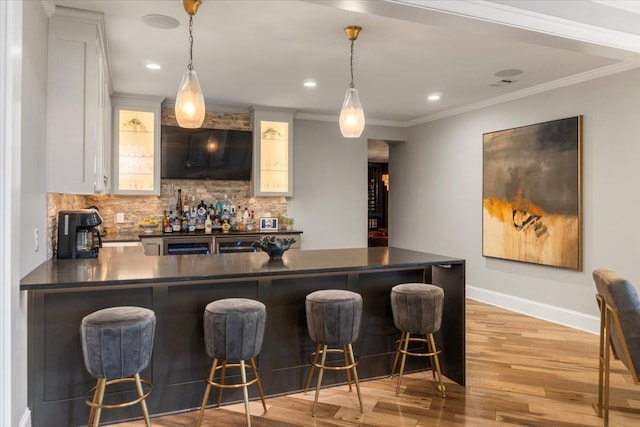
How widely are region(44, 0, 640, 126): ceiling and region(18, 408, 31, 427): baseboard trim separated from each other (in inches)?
101

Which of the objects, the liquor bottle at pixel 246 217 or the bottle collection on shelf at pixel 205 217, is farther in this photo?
the liquor bottle at pixel 246 217

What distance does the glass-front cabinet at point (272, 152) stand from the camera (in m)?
6.12

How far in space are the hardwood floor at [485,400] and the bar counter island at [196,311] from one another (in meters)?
0.14

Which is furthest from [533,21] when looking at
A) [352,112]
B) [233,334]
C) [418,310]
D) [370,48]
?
[233,334]

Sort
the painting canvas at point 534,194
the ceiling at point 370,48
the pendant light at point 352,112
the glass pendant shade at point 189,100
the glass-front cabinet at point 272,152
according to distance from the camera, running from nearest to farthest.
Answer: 1. the ceiling at point 370,48
2. the glass pendant shade at point 189,100
3. the pendant light at point 352,112
4. the painting canvas at point 534,194
5. the glass-front cabinet at point 272,152

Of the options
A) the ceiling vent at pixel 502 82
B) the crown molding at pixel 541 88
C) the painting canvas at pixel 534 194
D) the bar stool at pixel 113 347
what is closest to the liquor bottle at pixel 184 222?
the bar stool at pixel 113 347

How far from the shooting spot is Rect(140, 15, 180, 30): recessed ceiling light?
3.20 m

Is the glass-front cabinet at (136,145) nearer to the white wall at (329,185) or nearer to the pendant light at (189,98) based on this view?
the white wall at (329,185)

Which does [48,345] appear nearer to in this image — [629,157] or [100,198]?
[100,198]

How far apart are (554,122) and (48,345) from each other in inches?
203

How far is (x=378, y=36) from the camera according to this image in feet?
11.7

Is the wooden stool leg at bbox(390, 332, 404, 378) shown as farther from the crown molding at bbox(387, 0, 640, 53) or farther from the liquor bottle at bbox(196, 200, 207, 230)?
the liquor bottle at bbox(196, 200, 207, 230)

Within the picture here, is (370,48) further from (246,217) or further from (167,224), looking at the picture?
(167,224)

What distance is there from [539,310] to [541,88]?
8.49ft
